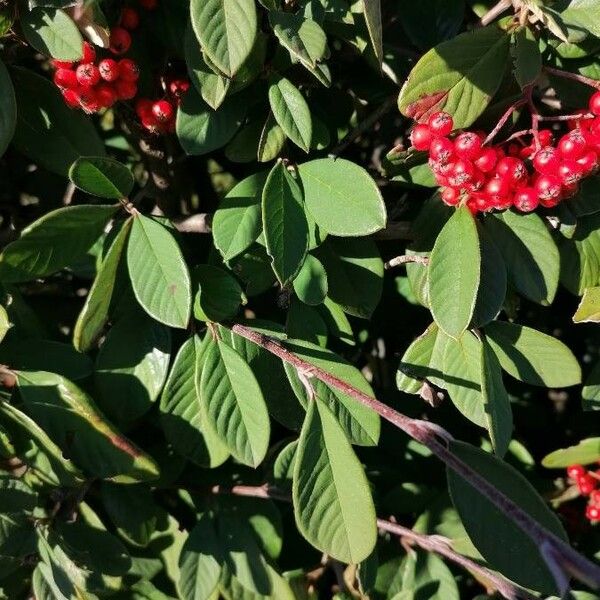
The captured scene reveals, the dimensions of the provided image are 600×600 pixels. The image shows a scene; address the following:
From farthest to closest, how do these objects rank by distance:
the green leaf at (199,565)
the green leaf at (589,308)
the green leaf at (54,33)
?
the green leaf at (199,565) < the green leaf at (589,308) < the green leaf at (54,33)

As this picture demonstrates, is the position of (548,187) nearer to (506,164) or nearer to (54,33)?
(506,164)

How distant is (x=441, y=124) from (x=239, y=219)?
1.02 feet

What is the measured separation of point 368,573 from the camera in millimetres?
1277

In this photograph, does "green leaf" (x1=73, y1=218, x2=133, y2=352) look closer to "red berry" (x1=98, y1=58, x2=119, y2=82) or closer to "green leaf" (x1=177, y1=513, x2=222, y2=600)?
"red berry" (x1=98, y1=58, x2=119, y2=82)

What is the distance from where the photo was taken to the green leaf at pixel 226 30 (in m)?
0.97

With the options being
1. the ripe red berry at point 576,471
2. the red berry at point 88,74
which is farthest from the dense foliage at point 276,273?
the ripe red berry at point 576,471

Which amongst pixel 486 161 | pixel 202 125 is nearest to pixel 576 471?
pixel 486 161

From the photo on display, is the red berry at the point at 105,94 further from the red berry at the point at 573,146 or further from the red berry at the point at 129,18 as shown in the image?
the red berry at the point at 573,146

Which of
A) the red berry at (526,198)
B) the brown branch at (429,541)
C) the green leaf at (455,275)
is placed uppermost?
the red berry at (526,198)

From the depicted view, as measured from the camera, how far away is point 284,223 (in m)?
1.08

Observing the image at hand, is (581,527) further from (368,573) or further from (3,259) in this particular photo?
(3,259)

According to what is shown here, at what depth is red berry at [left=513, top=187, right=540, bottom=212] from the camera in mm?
1090

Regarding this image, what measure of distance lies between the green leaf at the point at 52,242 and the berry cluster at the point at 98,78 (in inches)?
6.5

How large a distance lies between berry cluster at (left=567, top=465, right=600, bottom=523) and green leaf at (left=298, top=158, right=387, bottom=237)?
2.75 ft
